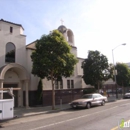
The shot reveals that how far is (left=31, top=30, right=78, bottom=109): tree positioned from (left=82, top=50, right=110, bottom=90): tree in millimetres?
7621

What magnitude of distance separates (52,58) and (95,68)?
1009 centimetres

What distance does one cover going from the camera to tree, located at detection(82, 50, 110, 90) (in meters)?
24.8

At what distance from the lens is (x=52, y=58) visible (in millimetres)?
16750

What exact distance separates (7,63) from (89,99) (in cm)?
1021

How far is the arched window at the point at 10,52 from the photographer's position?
62.8 feet

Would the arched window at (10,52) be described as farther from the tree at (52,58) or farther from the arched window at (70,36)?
the arched window at (70,36)

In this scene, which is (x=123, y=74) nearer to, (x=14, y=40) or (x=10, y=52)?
(x=14, y=40)

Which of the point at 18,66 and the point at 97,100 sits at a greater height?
the point at 18,66

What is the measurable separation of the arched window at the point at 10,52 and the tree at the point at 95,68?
11.4 metres

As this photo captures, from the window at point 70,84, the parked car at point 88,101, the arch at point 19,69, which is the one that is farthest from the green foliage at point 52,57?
the window at point 70,84

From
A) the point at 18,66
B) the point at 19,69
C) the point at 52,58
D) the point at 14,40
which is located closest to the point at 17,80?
the point at 19,69

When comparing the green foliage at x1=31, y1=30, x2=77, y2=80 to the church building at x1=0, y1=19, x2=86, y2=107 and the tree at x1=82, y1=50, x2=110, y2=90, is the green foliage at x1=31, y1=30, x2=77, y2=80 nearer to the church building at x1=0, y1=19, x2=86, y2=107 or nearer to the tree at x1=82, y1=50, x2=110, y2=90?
the church building at x1=0, y1=19, x2=86, y2=107

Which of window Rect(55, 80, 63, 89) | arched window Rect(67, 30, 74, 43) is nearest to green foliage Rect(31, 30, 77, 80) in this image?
window Rect(55, 80, 63, 89)

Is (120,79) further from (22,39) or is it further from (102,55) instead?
(22,39)
